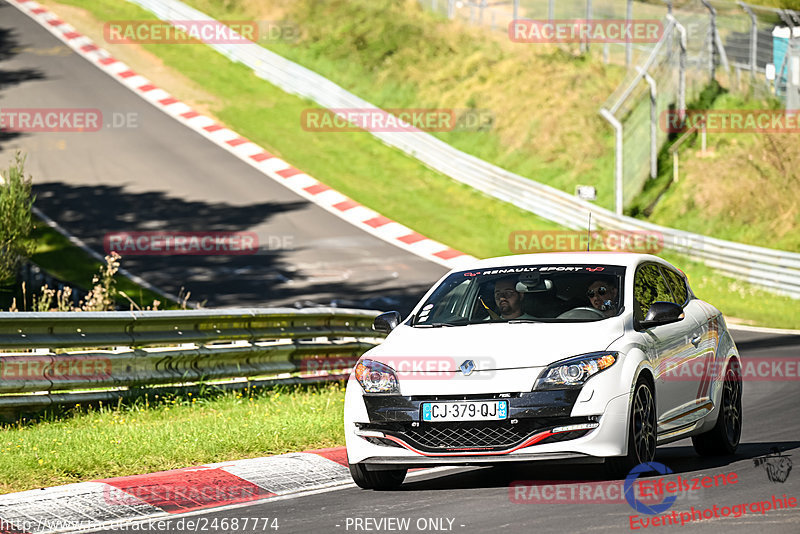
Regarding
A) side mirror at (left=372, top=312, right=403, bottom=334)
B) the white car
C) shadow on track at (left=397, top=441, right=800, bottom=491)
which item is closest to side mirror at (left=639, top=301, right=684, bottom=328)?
the white car

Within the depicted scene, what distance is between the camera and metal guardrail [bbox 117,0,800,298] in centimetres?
2425

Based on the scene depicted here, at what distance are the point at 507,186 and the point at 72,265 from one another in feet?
37.5

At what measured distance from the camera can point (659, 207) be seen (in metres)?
28.5

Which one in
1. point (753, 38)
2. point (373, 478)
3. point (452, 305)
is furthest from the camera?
point (753, 38)

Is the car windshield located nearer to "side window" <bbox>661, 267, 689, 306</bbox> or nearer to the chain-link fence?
"side window" <bbox>661, 267, 689, 306</bbox>

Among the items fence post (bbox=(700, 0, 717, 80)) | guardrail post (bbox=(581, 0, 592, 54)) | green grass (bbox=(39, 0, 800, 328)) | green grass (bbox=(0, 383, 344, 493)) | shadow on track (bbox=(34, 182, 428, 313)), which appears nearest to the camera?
green grass (bbox=(0, 383, 344, 493))

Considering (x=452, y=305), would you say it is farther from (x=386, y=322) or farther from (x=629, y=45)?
(x=629, y=45)

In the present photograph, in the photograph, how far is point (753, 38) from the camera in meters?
29.9

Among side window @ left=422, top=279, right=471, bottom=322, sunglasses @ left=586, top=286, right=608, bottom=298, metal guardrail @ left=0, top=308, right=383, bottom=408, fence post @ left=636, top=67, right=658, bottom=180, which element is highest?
fence post @ left=636, top=67, right=658, bottom=180

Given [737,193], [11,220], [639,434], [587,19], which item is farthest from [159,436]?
[587,19]

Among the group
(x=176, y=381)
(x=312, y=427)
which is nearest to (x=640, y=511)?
(x=312, y=427)

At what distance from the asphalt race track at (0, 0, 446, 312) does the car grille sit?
13582mm

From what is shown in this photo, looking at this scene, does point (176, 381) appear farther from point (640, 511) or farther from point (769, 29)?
point (769, 29)

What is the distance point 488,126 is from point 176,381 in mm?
23657
